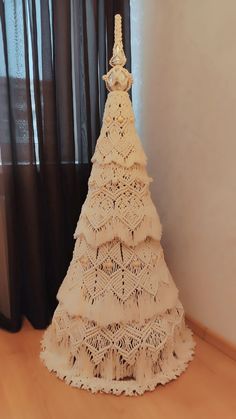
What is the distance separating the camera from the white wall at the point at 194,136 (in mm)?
1198

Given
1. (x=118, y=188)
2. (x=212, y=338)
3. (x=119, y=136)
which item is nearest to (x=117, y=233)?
(x=118, y=188)

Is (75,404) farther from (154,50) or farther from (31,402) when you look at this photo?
(154,50)

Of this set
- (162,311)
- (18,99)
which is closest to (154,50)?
(18,99)

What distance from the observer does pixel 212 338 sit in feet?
4.33

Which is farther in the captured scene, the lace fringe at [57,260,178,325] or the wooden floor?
the lace fringe at [57,260,178,325]

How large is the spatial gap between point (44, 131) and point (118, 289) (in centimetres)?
74

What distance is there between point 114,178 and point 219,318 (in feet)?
2.36

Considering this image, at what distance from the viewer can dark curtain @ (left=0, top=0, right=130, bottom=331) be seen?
1296 millimetres

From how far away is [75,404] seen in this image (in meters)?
1.00

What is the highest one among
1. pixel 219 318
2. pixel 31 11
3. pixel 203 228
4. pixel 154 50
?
pixel 31 11

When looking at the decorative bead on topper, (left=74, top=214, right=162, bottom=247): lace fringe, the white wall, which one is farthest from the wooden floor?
the decorative bead on topper

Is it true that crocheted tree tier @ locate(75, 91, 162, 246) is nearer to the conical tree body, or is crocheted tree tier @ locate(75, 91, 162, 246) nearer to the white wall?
the conical tree body

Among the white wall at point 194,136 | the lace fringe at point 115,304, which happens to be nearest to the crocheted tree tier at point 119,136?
the white wall at point 194,136

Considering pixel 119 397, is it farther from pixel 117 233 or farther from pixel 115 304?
pixel 117 233
